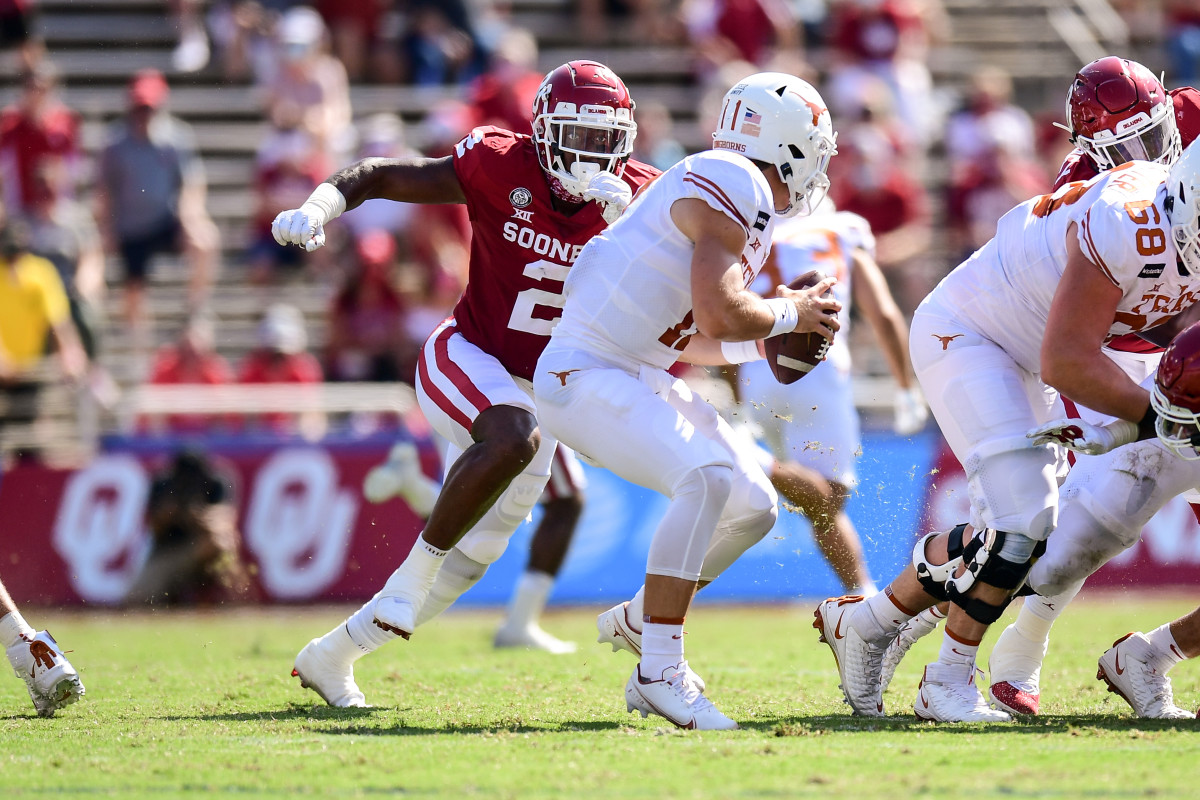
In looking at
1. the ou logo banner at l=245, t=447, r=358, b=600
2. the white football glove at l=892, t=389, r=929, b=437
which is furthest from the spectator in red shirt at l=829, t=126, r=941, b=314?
the ou logo banner at l=245, t=447, r=358, b=600

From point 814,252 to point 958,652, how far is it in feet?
9.41

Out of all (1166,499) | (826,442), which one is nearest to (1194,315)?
(1166,499)

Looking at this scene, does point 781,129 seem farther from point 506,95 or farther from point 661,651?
point 506,95

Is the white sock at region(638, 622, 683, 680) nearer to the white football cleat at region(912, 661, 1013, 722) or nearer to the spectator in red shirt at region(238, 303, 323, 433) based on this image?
the white football cleat at region(912, 661, 1013, 722)

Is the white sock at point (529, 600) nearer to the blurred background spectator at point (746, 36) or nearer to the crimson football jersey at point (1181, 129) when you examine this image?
the crimson football jersey at point (1181, 129)

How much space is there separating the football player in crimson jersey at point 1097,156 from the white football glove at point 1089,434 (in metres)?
0.47

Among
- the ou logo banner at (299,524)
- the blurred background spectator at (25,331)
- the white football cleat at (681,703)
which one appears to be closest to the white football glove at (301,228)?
the white football cleat at (681,703)

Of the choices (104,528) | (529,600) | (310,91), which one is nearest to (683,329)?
(529,600)

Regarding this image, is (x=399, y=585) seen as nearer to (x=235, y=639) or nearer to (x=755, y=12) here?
(x=235, y=639)

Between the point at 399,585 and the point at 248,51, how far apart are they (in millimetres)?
9062

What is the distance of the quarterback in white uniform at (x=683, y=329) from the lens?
4.81m

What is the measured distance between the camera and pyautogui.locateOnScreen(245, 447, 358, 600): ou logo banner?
9750mm

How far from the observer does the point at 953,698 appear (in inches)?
196

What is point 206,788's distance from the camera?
402 centimetres
